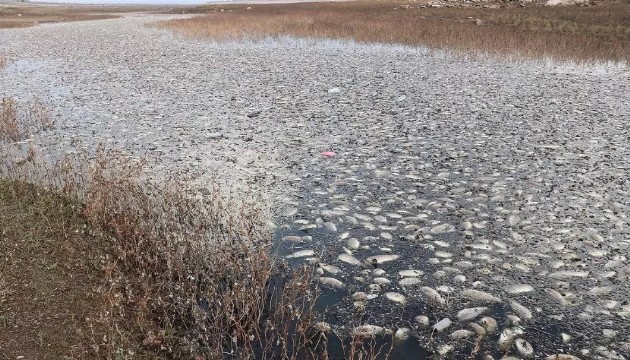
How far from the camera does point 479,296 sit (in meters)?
7.49

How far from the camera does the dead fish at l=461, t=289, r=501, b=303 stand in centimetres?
741

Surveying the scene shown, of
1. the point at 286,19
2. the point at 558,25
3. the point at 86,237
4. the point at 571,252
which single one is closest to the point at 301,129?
the point at 86,237

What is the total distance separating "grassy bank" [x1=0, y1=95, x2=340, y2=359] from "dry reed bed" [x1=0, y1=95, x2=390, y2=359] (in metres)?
0.02

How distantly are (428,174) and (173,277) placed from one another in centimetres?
735

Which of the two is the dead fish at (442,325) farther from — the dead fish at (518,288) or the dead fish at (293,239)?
the dead fish at (293,239)

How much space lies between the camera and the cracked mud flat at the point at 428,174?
719 cm

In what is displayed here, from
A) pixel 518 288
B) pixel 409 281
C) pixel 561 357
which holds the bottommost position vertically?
pixel 561 357

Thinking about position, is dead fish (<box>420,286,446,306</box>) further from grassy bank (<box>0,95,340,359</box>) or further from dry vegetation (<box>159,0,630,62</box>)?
dry vegetation (<box>159,0,630,62</box>)

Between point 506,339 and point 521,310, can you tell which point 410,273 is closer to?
point 521,310

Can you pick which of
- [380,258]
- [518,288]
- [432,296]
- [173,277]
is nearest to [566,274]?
[518,288]

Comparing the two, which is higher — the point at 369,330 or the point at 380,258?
the point at 380,258

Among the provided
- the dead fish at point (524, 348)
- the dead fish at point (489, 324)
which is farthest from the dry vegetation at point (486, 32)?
the dead fish at point (524, 348)

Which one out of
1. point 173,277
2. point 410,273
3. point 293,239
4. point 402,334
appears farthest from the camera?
point 293,239

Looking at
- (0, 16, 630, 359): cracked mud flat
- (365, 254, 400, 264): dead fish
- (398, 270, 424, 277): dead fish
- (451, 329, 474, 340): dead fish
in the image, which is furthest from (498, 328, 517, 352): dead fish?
(365, 254, 400, 264): dead fish
